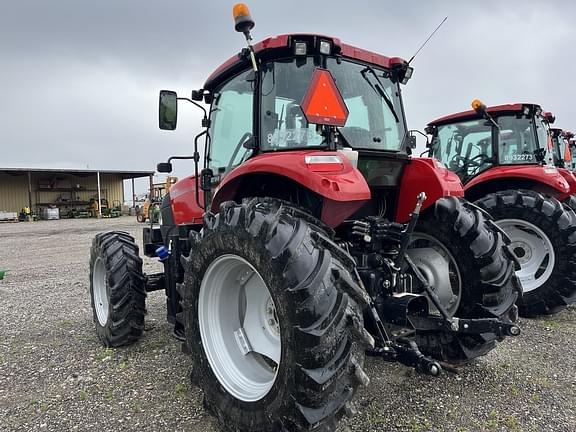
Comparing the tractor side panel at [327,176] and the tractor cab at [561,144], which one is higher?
the tractor cab at [561,144]

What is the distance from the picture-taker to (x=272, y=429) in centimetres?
214

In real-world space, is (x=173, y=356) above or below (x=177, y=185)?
below

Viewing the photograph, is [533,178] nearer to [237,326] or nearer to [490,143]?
[490,143]

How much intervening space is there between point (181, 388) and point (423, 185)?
92.5 inches

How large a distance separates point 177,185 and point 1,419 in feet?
7.87

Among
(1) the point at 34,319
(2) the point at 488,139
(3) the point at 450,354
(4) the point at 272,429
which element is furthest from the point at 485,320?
(1) the point at 34,319

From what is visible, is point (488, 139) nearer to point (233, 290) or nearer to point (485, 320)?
point (485, 320)

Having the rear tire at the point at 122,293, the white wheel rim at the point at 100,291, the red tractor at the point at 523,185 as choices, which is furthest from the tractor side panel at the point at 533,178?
the white wheel rim at the point at 100,291

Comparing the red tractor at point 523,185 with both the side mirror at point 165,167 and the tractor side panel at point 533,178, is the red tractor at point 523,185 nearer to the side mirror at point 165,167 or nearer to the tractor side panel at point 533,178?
the tractor side panel at point 533,178

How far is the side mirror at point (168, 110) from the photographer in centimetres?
350

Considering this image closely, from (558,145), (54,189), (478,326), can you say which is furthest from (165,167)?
(54,189)

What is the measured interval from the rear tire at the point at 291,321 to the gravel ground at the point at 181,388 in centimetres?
39

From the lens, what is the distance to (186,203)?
4086mm

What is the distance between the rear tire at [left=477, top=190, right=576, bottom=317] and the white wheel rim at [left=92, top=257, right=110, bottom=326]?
450cm
